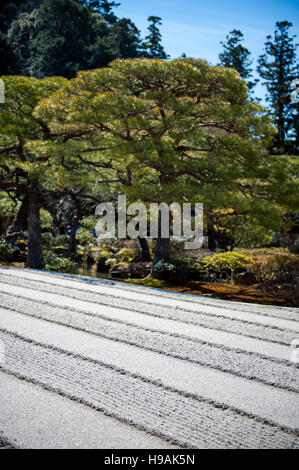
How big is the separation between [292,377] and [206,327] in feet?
4.33

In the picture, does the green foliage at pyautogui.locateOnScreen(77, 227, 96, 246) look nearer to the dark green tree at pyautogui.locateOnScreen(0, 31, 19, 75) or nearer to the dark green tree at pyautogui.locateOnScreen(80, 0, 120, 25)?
the dark green tree at pyautogui.locateOnScreen(0, 31, 19, 75)

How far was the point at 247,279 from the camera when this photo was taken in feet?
27.4

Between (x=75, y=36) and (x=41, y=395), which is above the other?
(x=75, y=36)

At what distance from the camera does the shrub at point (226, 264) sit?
8523mm

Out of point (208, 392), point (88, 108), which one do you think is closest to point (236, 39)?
point (88, 108)

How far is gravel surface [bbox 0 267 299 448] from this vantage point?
215cm

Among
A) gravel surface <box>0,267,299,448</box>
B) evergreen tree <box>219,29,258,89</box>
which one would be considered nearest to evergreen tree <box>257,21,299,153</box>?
evergreen tree <box>219,29,258,89</box>

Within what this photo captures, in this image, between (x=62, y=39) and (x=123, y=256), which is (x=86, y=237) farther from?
(x=62, y=39)

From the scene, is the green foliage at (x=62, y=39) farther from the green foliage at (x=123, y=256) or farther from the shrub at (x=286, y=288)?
the shrub at (x=286, y=288)

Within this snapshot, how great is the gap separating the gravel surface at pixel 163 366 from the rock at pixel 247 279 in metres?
3.17

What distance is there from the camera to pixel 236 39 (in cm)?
2356

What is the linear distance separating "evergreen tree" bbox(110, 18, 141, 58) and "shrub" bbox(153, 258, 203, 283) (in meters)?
25.3

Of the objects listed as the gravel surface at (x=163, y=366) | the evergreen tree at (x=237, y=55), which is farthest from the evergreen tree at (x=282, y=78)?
the gravel surface at (x=163, y=366)
